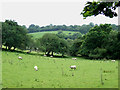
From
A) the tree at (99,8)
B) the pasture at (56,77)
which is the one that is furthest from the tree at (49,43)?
the tree at (99,8)

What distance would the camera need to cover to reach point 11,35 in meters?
48.3

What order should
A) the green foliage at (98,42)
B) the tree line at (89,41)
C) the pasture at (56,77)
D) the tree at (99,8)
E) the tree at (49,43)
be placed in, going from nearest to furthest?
the tree at (99,8) < the pasture at (56,77) < the tree line at (89,41) < the green foliage at (98,42) < the tree at (49,43)

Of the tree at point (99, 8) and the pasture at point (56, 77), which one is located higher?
the tree at point (99, 8)

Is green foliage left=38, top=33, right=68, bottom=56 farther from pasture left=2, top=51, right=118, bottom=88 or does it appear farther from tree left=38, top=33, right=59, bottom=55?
pasture left=2, top=51, right=118, bottom=88

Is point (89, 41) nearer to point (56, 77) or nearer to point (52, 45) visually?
point (52, 45)

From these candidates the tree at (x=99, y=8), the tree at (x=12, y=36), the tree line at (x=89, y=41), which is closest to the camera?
the tree at (x=99, y=8)

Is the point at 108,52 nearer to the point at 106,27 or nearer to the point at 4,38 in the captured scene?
the point at 106,27

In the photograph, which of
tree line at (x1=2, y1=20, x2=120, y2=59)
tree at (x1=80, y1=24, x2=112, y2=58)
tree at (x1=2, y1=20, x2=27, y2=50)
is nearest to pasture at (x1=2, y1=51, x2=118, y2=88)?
tree line at (x1=2, y1=20, x2=120, y2=59)

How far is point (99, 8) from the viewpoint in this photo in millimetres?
6777

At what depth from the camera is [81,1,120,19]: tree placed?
6.57 meters

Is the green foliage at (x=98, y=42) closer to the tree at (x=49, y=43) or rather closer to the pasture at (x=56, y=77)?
the tree at (x=49, y=43)

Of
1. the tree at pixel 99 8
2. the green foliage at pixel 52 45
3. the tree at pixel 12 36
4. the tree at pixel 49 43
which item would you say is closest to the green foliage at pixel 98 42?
the green foliage at pixel 52 45

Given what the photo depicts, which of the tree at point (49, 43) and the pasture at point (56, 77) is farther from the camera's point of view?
the tree at point (49, 43)

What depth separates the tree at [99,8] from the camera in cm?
657
